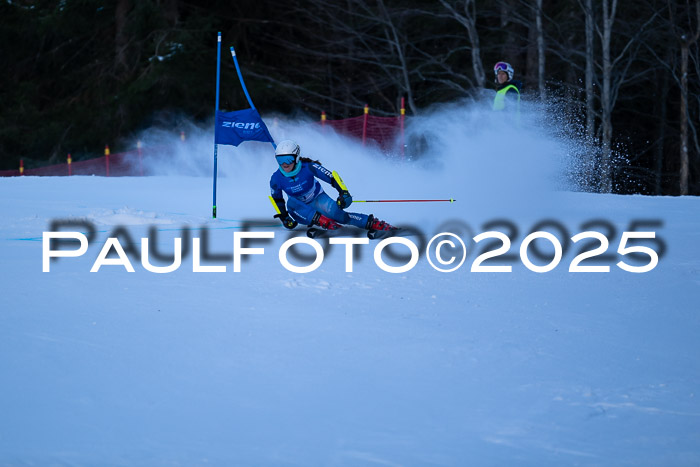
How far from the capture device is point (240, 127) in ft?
37.2

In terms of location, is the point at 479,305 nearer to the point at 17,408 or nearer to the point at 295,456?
the point at 295,456

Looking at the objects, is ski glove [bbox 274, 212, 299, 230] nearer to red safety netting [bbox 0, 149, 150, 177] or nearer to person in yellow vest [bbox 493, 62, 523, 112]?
person in yellow vest [bbox 493, 62, 523, 112]

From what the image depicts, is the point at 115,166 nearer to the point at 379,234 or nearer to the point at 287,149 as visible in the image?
the point at 287,149

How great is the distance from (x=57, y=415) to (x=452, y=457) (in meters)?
1.98

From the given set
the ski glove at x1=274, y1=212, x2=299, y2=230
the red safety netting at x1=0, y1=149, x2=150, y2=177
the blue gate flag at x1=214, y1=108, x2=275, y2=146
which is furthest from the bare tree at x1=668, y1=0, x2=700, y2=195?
the ski glove at x1=274, y1=212, x2=299, y2=230

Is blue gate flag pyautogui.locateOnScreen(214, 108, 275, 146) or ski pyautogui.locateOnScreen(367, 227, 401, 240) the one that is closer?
ski pyautogui.locateOnScreen(367, 227, 401, 240)

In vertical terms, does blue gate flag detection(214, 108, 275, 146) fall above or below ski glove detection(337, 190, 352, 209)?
above

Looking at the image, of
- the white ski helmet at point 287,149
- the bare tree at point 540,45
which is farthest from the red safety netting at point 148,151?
the white ski helmet at point 287,149

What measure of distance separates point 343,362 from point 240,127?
6.50 m

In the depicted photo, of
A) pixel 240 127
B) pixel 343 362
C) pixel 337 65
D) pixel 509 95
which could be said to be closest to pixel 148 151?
pixel 337 65

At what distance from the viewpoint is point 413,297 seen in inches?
277

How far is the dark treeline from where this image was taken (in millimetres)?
24688

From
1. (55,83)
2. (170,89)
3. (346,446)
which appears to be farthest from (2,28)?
(346,446)

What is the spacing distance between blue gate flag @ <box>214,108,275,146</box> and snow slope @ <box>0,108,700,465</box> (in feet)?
6.89
